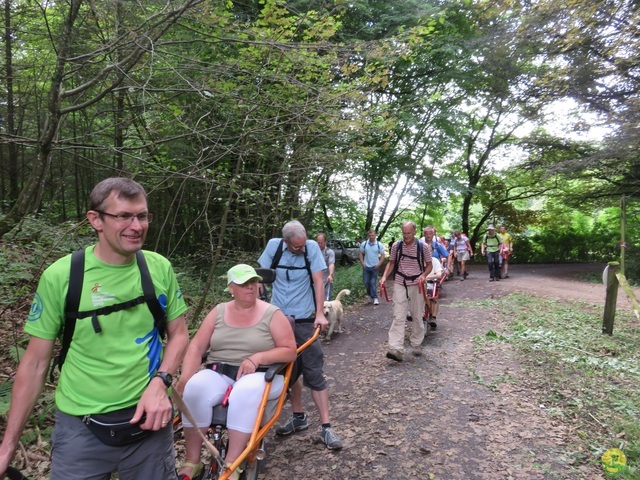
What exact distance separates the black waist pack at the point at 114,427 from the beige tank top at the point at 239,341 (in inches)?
51.3

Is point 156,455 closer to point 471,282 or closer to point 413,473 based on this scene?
point 413,473

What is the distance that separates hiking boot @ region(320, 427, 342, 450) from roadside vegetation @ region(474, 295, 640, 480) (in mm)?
2072

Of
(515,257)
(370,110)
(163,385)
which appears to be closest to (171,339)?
(163,385)

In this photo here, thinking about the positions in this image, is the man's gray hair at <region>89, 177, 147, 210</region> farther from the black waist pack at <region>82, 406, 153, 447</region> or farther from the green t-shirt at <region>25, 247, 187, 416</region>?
the black waist pack at <region>82, 406, 153, 447</region>

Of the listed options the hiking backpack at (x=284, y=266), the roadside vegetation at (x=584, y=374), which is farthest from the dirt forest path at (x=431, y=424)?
the hiking backpack at (x=284, y=266)

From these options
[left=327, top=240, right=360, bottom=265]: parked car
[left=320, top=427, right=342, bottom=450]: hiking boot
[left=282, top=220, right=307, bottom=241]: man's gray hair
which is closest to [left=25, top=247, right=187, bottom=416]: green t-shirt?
[left=282, top=220, right=307, bottom=241]: man's gray hair

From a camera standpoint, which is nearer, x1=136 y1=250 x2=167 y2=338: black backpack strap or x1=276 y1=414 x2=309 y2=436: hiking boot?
x1=136 y1=250 x2=167 y2=338: black backpack strap

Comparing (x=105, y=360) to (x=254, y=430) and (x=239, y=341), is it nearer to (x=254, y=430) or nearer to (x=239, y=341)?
(x=254, y=430)

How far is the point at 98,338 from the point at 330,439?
284 cm

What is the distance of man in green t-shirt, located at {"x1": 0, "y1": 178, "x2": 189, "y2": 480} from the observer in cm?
182

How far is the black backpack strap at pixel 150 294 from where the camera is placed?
2.00 metres

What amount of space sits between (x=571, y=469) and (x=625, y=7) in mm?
9819

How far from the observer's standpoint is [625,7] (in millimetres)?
8781

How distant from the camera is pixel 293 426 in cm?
439
